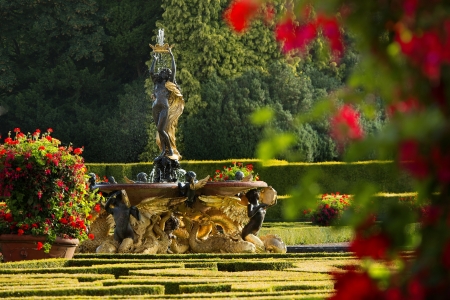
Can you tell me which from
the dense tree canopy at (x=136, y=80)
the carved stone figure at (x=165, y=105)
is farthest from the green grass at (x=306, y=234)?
the dense tree canopy at (x=136, y=80)

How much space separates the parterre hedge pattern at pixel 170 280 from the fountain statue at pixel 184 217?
2.01m

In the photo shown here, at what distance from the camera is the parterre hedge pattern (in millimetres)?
6781

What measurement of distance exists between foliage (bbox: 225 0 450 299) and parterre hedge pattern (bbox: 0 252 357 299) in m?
3.81

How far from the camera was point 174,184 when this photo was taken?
1345 cm

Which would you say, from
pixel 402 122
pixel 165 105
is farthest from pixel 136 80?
pixel 402 122

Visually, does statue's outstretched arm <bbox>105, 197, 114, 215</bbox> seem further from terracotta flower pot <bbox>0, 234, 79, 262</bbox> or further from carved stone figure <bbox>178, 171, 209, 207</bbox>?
terracotta flower pot <bbox>0, 234, 79, 262</bbox>

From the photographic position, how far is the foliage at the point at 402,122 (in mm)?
1655

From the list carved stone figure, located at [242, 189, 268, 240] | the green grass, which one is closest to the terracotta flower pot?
carved stone figure, located at [242, 189, 268, 240]

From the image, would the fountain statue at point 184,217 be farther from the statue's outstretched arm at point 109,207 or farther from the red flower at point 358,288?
the red flower at point 358,288

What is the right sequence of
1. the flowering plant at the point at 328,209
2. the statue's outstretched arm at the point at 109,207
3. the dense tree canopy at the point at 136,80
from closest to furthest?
1. the statue's outstretched arm at the point at 109,207
2. the flowering plant at the point at 328,209
3. the dense tree canopy at the point at 136,80

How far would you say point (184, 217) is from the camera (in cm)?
1366

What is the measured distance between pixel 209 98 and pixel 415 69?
30498 millimetres

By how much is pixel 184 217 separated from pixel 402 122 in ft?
39.7

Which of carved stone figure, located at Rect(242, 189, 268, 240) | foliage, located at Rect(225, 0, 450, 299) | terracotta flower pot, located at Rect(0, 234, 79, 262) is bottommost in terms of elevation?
foliage, located at Rect(225, 0, 450, 299)
